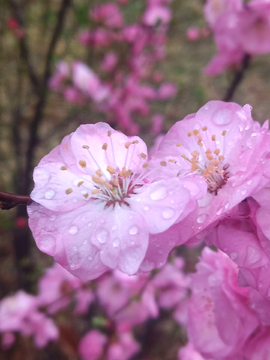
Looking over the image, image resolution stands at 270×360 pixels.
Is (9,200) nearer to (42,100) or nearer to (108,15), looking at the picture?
(42,100)

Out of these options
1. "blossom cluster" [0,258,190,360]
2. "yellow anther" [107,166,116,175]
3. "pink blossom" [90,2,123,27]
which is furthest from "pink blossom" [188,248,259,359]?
"pink blossom" [90,2,123,27]

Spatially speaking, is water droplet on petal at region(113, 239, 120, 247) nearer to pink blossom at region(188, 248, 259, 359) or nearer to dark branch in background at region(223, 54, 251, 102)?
pink blossom at region(188, 248, 259, 359)

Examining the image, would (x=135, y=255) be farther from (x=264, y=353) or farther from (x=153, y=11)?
(x=153, y=11)

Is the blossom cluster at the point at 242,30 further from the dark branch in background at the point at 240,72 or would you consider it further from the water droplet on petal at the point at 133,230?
the water droplet on petal at the point at 133,230

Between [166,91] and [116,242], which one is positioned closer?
[116,242]

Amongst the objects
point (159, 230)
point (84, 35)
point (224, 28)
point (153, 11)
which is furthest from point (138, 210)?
point (84, 35)

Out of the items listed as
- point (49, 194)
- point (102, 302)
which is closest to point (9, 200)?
point (49, 194)
